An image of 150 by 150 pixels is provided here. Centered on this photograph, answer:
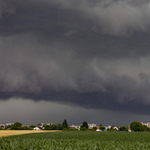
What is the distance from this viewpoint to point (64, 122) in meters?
200

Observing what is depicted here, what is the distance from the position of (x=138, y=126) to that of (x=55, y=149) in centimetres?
17723

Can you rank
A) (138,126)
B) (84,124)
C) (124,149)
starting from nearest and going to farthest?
(124,149) → (138,126) → (84,124)

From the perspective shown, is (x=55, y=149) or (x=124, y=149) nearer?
(x=55, y=149)

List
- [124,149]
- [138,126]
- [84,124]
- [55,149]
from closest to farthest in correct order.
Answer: [55,149]
[124,149]
[138,126]
[84,124]

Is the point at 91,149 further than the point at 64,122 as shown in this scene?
No

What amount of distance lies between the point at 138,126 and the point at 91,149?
17593cm

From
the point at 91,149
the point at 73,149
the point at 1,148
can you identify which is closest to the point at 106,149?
the point at 91,149

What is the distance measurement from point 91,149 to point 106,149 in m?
1.33

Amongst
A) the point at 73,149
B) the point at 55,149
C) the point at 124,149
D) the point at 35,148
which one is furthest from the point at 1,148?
the point at 124,149

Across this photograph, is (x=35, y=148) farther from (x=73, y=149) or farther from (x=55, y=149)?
(x=73, y=149)

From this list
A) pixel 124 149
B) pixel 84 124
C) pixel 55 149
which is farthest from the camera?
pixel 84 124

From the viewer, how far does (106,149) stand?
56.6 feet

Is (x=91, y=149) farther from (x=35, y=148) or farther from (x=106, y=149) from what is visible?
(x=35, y=148)

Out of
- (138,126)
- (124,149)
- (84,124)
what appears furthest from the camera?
(84,124)
